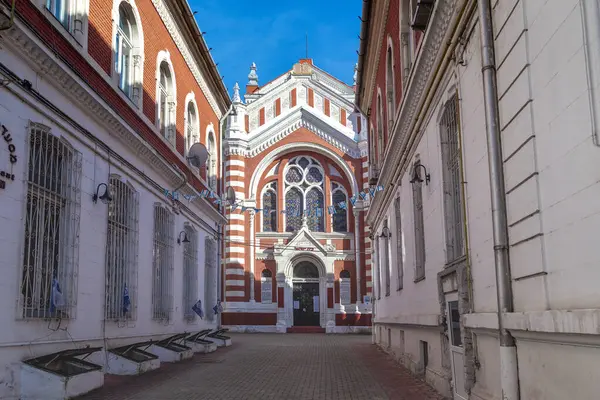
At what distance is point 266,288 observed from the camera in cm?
3697

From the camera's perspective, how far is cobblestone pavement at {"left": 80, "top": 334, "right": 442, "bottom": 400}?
1066cm

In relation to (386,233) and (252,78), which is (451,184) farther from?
(252,78)

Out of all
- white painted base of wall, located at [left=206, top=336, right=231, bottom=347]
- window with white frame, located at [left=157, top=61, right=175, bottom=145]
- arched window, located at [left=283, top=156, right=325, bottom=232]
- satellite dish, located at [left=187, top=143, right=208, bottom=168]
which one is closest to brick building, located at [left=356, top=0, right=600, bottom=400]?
window with white frame, located at [left=157, top=61, right=175, bottom=145]

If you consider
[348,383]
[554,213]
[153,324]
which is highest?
[554,213]

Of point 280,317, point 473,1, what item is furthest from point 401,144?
point 280,317

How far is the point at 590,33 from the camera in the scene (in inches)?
173

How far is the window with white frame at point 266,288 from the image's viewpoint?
36812 millimetres

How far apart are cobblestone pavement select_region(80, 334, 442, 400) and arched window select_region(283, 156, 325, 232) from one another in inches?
750

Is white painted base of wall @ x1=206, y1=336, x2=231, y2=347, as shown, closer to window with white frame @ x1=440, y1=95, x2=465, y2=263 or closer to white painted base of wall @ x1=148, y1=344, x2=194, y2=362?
white painted base of wall @ x1=148, y1=344, x2=194, y2=362

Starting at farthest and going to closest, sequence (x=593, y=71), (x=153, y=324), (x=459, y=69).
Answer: (x=153, y=324)
(x=459, y=69)
(x=593, y=71)

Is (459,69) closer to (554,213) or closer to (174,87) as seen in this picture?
(554,213)

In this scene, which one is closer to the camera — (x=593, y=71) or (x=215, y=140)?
(x=593, y=71)

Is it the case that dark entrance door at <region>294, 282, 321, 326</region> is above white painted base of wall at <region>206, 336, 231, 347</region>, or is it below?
above

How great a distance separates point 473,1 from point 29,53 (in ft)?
21.3
